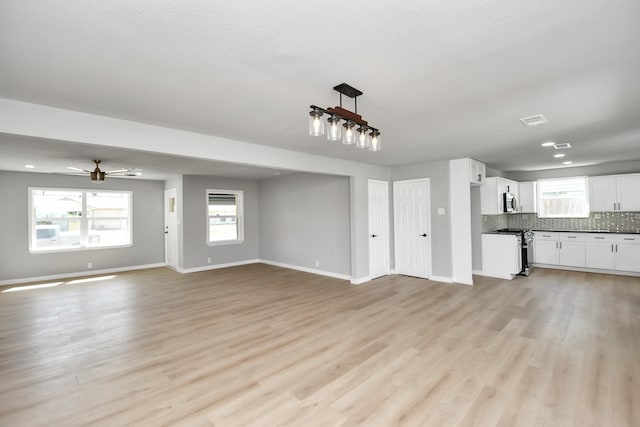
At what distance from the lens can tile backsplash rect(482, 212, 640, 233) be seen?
21.2 feet

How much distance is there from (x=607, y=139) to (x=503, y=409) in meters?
4.46

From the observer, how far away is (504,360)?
2781mm

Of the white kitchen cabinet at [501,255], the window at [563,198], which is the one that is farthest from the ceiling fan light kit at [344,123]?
the window at [563,198]

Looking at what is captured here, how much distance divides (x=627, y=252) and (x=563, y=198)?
67.5 inches

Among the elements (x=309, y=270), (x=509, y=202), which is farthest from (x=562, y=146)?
(x=309, y=270)

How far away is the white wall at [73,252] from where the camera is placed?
6219mm

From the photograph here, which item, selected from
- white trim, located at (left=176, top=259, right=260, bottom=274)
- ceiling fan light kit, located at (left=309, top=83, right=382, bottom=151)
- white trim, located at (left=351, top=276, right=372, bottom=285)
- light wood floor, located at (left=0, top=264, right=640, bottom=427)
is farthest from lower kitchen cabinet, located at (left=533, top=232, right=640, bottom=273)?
white trim, located at (left=176, top=259, right=260, bottom=274)

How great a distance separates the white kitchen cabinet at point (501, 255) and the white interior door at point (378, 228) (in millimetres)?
2081

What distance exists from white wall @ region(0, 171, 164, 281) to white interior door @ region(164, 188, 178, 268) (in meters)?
0.16

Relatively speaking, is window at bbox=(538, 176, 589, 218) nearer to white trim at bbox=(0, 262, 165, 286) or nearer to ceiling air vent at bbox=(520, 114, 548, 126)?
ceiling air vent at bbox=(520, 114, 548, 126)

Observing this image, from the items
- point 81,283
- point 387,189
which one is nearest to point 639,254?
point 387,189

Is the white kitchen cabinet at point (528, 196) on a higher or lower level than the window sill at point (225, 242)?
higher

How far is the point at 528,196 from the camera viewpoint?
24.5 ft

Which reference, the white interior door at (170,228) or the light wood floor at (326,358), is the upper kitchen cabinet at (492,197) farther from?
the white interior door at (170,228)
